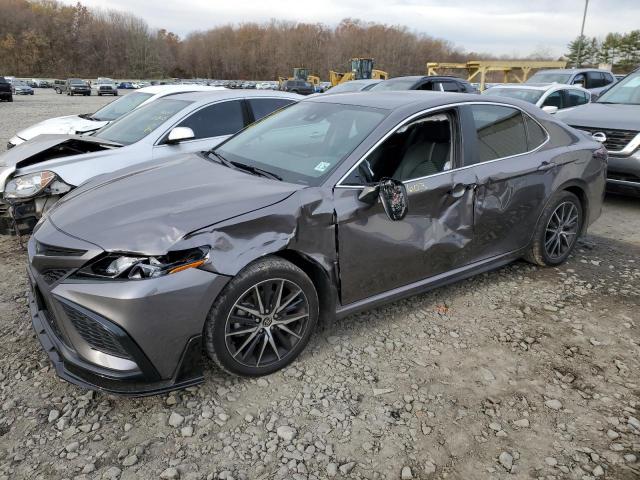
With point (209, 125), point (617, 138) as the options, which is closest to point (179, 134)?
point (209, 125)

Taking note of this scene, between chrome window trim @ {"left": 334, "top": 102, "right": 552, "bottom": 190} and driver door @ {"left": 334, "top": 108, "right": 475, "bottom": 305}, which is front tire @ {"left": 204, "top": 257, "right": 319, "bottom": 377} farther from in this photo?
chrome window trim @ {"left": 334, "top": 102, "right": 552, "bottom": 190}

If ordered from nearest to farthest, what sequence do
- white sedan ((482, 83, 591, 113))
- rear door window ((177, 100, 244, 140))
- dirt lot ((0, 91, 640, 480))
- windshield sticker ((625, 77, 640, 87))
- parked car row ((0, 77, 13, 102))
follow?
1. dirt lot ((0, 91, 640, 480))
2. rear door window ((177, 100, 244, 140))
3. windshield sticker ((625, 77, 640, 87))
4. white sedan ((482, 83, 591, 113))
5. parked car row ((0, 77, 13, 102))

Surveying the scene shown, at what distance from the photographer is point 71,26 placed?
371 ft

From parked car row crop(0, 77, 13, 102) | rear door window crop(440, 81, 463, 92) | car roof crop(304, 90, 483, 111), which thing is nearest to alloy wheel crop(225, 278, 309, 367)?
car roof crop(304, 90, 483, 111)

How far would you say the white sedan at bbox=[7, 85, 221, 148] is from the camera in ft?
24.7

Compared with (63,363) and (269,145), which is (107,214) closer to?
(63,363)

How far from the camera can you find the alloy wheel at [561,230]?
14.0 feet

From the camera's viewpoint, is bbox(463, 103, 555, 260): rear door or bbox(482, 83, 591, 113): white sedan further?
bbox(482, 83, 591, 113): white sedan

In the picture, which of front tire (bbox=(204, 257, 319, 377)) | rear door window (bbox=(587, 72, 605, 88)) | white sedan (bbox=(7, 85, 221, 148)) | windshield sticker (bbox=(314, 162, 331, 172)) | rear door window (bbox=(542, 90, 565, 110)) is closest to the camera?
front tire (bbox=(204, 257, 319, 377))

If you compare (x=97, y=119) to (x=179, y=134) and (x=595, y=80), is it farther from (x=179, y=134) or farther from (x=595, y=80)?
(x=595, y=80)

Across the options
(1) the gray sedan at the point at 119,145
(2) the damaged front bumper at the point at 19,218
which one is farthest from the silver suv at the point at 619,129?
(2) the damaged front bumper at the point at 19,218

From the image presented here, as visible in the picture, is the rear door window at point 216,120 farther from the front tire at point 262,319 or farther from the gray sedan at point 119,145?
the front tire at point 262,319

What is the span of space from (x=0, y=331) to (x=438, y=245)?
10.1 ft

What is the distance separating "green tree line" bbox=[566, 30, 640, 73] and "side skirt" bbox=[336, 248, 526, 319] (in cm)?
7178
